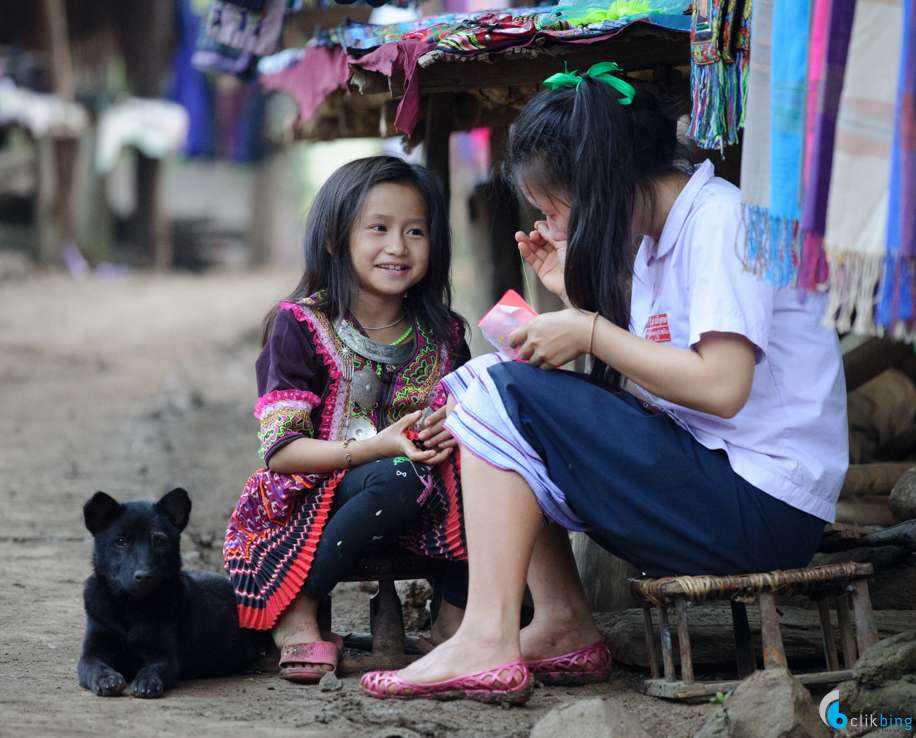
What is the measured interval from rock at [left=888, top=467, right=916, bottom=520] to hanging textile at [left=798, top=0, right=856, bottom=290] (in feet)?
6.32

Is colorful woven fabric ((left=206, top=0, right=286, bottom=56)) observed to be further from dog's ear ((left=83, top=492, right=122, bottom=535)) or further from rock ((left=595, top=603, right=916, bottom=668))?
rock ((left=595, top=603, right=916, bottom=668))

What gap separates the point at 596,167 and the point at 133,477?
156 inches

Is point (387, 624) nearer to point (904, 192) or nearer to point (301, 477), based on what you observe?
point (301, 477)

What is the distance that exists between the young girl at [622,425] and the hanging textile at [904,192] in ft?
1.36

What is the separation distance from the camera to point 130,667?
2.52m

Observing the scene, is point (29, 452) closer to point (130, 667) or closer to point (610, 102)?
point (130, 667)

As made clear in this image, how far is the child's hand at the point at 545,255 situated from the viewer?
96.7 inches

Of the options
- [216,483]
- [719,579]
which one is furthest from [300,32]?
[719,579]

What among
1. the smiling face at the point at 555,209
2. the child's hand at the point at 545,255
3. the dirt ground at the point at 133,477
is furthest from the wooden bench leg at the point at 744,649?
the smiling face at the point at 555,209

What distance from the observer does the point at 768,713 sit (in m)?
1.90

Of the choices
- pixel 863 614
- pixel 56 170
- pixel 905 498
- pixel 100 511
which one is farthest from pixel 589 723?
pixel 56 170

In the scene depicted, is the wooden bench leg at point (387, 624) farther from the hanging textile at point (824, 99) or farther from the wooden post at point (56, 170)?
the wooden post at point (56, 170)

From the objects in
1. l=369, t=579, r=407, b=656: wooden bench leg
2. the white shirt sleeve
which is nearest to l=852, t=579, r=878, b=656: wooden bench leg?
the white shirt sleeve
